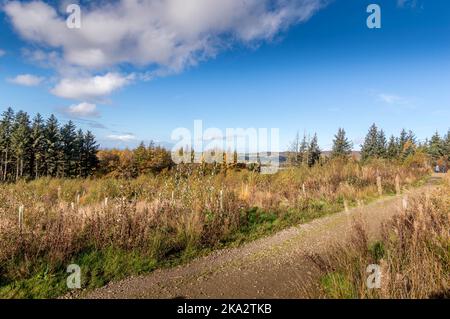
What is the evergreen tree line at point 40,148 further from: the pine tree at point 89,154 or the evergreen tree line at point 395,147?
the evergreen tree line at point 395,147

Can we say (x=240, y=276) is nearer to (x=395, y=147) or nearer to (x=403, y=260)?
(x=403, y=260)

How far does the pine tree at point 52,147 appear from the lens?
1891 inches

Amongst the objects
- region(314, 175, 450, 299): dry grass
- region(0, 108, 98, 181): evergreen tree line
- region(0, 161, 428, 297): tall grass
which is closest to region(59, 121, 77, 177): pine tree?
region(0, 108, 98, 181): evergreen tree line

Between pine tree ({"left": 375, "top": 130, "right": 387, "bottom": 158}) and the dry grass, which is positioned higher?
pine tree ({"left": 375, "top": 130, "right": 387, "bottom": 158})

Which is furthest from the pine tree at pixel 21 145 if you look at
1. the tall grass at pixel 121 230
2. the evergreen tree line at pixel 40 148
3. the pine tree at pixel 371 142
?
the pine tree at pixel 371 142

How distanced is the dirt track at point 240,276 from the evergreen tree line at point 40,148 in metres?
47.6

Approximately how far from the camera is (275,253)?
610cm

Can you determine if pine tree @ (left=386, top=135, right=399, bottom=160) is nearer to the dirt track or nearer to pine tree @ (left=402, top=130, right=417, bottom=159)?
pine tree @ (left=402, top=130, right=417, bottom=159)

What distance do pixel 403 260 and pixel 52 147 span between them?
54.1 meters

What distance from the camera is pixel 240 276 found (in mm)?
4938

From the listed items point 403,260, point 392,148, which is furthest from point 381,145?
point 403,260

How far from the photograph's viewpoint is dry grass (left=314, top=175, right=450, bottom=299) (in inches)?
124
